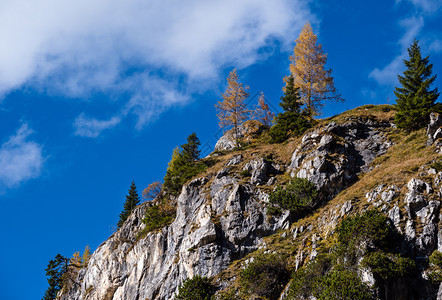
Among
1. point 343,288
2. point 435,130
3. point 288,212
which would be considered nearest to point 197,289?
point 288,212

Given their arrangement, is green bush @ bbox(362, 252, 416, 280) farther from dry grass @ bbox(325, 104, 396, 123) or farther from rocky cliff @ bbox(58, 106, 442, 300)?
dry grass @ bbox(325, 104, 396, 123)

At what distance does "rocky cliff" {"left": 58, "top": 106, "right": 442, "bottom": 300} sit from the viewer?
2488 cm

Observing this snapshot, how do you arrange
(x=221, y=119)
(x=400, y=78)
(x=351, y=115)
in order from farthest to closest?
(x=221, y=119)
(x=351, y=115)
(x=400, y=78)

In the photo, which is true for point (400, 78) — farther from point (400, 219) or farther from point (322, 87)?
point (400, 219)

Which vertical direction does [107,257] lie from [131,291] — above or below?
above

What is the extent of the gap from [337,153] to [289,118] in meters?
12.6

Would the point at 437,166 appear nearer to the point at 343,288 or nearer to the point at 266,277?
the point at 343,288

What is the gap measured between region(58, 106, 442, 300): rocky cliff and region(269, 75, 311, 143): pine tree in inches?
102

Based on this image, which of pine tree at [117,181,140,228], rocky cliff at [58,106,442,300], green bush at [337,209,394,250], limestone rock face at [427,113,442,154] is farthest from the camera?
pine tree at [117,181,140,228]

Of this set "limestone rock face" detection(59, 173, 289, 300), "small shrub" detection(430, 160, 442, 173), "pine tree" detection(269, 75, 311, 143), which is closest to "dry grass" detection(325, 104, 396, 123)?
"pine tree" detection(269, 75, 311, 143)

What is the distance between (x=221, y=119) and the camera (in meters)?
54.8

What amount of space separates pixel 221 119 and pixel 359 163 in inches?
954

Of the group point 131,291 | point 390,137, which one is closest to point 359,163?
point 390,137

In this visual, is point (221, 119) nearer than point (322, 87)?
No
